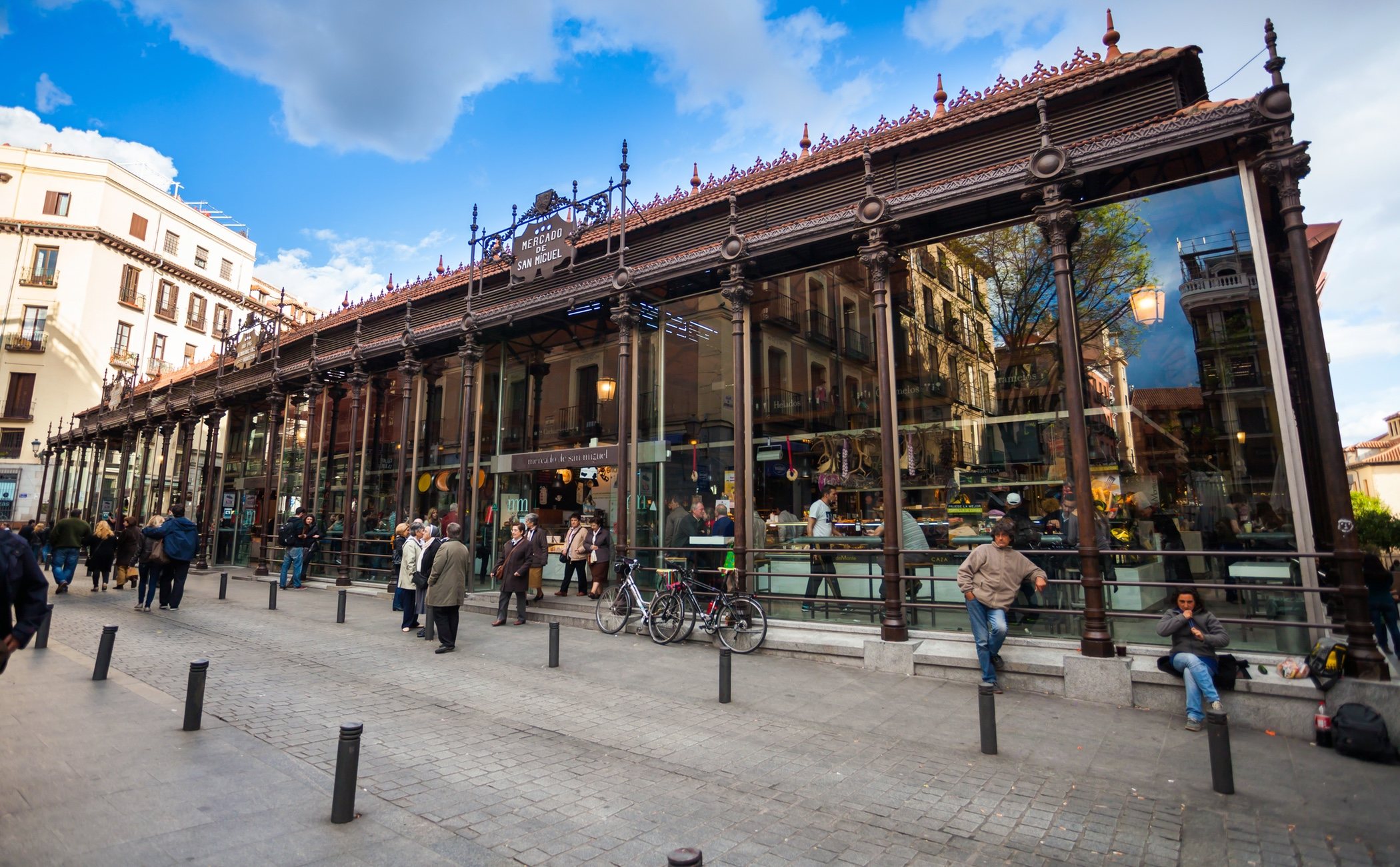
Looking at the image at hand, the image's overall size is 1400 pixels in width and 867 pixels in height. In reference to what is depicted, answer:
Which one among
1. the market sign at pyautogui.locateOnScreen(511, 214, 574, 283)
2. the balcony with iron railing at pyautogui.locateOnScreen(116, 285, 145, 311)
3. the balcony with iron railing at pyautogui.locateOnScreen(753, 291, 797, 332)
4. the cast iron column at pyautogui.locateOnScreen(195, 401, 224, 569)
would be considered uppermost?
the balcony with iron railing at pyautogui.locateOnScreen(116, 285, 145, 311)

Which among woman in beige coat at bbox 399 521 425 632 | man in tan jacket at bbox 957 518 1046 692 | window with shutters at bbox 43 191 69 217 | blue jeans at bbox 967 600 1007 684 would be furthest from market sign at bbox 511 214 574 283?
window with shutters at bbox 43 191 69 217

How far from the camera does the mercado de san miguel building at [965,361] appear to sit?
334 inches

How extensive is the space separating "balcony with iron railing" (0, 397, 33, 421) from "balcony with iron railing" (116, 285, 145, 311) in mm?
7869

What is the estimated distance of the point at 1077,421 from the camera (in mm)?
8844

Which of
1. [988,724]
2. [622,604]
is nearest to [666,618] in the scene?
[622,604]

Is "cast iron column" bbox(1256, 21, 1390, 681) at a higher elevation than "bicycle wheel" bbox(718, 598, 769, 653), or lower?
higher

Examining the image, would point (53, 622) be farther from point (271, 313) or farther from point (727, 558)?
point (271, 313)

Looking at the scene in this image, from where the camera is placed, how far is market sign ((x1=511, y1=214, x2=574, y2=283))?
16.0 m

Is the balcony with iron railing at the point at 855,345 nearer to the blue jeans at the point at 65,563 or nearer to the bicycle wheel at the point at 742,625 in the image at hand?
the bicycle wheel at the point at 742,625

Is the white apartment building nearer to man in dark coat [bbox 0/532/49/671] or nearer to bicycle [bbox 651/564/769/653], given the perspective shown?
bicycle [bbox 651/564/769/653]

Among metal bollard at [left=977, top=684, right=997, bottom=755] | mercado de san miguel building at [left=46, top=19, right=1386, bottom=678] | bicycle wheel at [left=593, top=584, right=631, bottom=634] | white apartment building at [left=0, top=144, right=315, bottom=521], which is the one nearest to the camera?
metal bollard at [left=977, top=684, right=997, bottom=755]

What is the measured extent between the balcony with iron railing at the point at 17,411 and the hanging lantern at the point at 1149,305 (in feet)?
188

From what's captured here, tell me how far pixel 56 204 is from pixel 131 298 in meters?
6.61

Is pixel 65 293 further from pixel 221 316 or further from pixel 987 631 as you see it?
pixel 987 631
